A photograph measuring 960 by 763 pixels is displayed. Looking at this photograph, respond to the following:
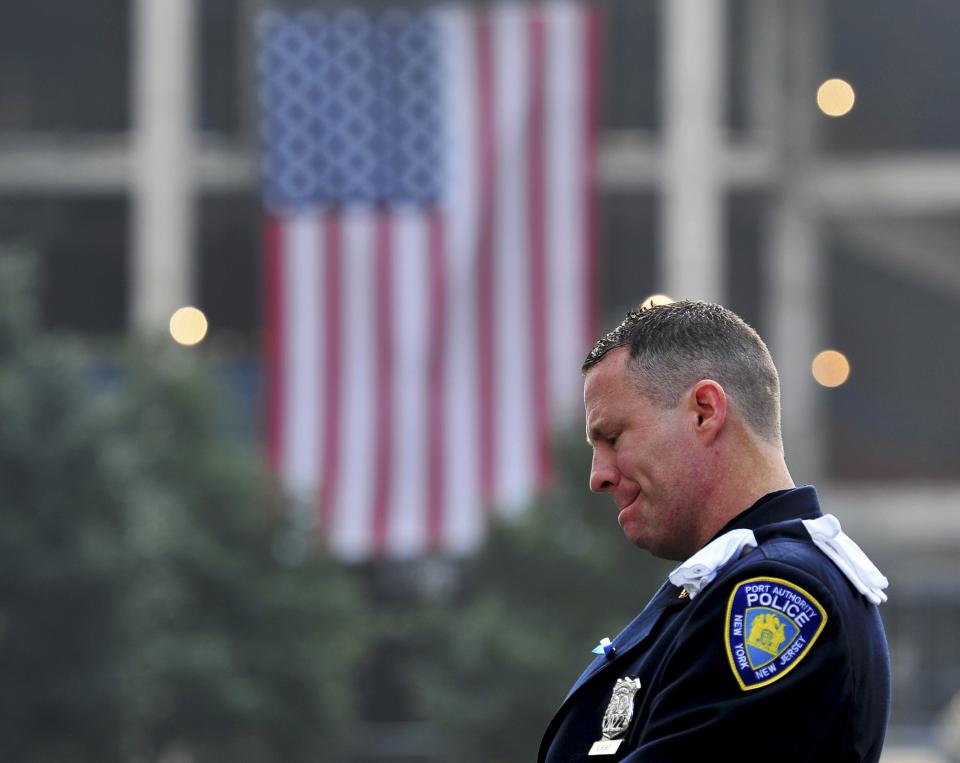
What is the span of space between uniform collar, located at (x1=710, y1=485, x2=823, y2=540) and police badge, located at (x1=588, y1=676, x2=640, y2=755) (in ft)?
0.75

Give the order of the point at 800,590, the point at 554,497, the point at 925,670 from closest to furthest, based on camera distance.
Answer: the point at 800,590 → the point at 554,497 → the point at 925,670

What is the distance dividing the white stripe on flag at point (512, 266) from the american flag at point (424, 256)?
32 millimetres

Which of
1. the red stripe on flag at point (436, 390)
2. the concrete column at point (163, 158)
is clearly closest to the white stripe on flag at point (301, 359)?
the red stripe on flag at point (436, 390)

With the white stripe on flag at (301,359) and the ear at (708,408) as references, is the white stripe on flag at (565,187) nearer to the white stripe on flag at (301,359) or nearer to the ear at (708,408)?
the white stripe on flag at (301,359)

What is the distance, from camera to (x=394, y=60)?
3284 cm

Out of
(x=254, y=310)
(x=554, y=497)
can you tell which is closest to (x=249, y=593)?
(x=554, y=497)

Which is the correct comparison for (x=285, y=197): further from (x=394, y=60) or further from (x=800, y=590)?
(x=800, y=590)

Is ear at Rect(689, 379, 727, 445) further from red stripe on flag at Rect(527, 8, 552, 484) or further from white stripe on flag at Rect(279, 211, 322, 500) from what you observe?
white stripe on flag at Rect(279, 211, 322, 500)

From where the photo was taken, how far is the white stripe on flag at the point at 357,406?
30.7 m

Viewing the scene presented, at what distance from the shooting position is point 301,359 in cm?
3133

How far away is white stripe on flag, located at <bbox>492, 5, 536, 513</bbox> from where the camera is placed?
29.8 meters

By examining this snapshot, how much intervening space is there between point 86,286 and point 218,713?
1724cm

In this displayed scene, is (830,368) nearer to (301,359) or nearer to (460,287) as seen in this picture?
(460,287)

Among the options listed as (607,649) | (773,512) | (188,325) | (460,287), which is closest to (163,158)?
(188,325)
